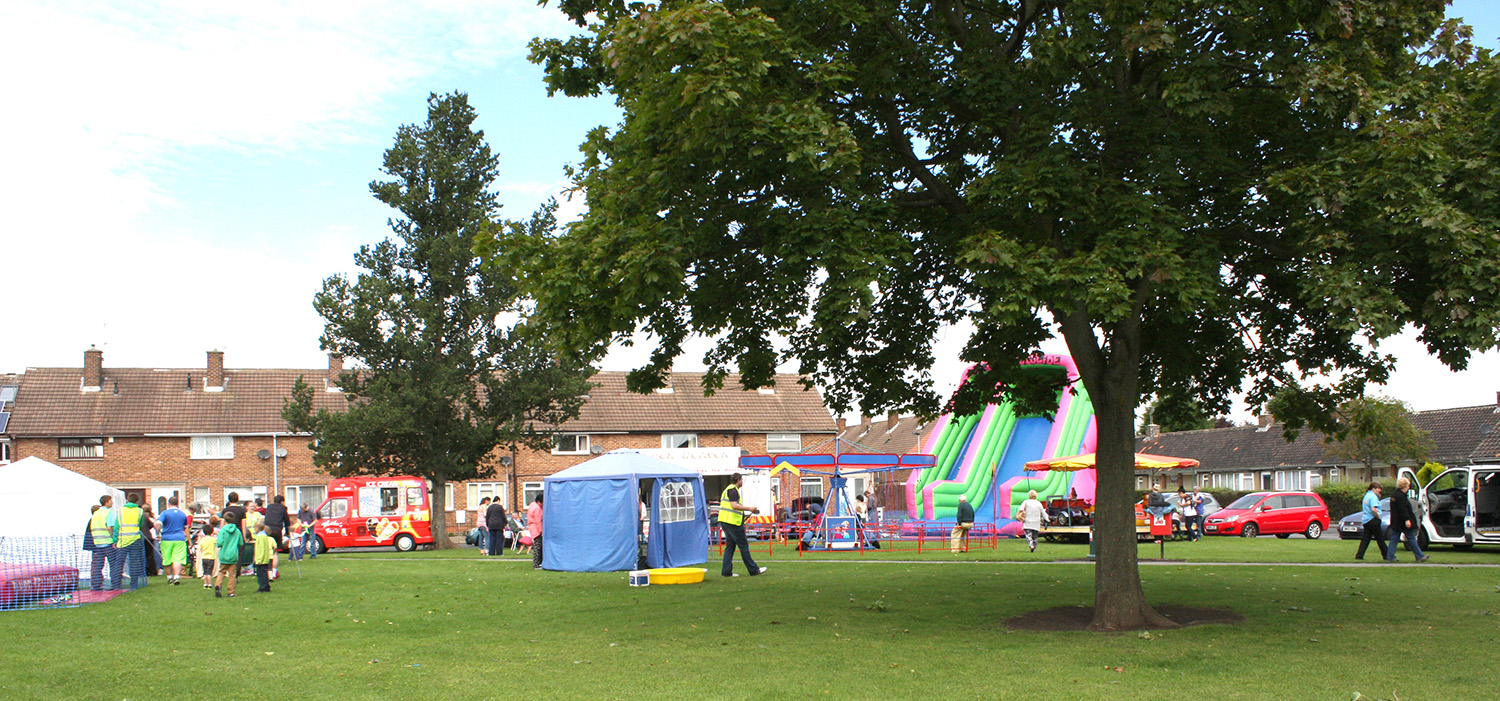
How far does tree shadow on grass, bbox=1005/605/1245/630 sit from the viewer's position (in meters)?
12.1

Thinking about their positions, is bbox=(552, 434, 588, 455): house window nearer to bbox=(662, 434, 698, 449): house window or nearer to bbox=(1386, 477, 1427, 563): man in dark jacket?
bbox=(662, 434, 698, 449): house window

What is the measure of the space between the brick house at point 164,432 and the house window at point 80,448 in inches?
1.6

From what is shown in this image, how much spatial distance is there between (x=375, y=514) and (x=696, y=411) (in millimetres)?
19191

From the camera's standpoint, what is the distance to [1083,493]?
1423 inches

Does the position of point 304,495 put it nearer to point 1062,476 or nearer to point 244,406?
point 244,406

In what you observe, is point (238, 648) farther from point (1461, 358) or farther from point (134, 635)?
point (1461, 358)

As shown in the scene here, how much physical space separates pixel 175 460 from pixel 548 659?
136ft

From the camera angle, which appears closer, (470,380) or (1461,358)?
(1461,358)

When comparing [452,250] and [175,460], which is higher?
[452,250]

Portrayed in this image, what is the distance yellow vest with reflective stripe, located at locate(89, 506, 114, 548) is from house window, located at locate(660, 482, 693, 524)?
31.2 ft

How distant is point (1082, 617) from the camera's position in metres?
12.6

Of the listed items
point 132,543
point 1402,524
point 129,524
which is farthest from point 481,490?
point 1402,524

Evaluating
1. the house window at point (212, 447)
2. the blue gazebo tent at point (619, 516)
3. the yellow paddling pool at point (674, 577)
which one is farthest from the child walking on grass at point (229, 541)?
the house window at point (212, 447)

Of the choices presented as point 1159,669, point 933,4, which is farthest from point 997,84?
point 1159,669
